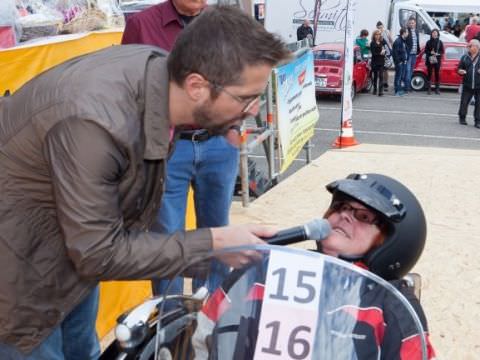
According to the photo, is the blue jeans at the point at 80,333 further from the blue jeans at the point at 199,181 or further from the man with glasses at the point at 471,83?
the man with glasses at the point at 471,83

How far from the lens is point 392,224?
227cm

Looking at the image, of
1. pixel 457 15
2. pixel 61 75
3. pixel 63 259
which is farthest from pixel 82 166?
pixel 457 15

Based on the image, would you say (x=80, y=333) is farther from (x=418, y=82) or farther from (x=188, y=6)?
(x=418, y=82)

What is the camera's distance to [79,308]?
7.79 ft

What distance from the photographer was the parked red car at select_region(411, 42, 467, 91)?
17625mm

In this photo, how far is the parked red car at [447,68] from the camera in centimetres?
1762

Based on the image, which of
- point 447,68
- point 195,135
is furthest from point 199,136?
point 447,68

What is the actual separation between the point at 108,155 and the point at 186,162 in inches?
53.8

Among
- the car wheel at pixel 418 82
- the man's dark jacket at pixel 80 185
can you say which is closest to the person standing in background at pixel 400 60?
the car wheel at pixel 418 82

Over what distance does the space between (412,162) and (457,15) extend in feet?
63.1

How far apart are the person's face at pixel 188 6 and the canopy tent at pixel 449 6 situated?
21101 millimetres

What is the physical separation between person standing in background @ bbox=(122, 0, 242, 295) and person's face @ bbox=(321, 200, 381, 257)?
30.6 inches

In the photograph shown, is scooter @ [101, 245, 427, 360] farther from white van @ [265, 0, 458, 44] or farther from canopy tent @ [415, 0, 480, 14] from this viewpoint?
canopy tent @ [415, 0, 480, 14]

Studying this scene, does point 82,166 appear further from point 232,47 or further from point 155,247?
point 232,47
